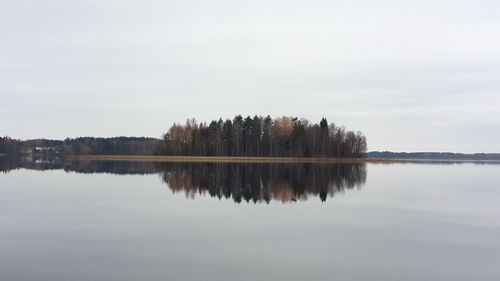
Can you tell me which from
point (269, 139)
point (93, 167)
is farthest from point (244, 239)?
point (269, 139)

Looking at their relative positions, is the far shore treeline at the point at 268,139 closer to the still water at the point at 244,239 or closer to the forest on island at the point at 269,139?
the forest on island at the point at 269,139

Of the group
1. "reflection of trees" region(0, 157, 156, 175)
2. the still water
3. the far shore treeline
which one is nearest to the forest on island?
the far shore treeline

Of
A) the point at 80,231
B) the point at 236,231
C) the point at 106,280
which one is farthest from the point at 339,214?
the point at 106,280

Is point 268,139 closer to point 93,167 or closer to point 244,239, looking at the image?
point 93,167

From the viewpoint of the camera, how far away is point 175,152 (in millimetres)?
125500

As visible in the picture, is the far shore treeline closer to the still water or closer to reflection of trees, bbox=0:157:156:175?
reflection of trees, bbox=0:157:156:175

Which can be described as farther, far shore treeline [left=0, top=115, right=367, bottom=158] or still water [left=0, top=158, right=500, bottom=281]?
far shore treeline [left=0, top=115, right=367, bottom=158]

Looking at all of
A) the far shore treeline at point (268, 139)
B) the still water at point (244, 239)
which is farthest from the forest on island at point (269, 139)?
A: the still water at point (244, 239)

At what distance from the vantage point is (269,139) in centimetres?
11519

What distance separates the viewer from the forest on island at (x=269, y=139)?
114 m

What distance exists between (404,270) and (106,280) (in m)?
6.87

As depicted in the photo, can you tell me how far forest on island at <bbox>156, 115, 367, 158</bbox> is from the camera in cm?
11375

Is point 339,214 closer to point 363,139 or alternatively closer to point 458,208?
point 458,208

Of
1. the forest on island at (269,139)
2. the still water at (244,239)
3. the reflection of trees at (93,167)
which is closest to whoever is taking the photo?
the still water at (244,239)
